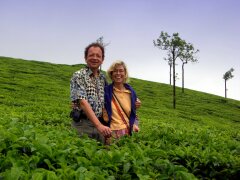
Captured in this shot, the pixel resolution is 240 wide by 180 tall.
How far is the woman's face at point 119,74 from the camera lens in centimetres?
643

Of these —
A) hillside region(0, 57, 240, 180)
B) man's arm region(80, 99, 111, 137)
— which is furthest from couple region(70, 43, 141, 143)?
hillside region(0, 57, 240, 180)

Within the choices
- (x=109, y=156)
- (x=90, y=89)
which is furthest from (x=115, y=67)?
(x=109, y=156)

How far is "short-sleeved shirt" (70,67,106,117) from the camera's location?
20.4ft

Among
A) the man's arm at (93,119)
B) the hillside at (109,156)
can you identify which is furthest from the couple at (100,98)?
the hillside at (109,156)

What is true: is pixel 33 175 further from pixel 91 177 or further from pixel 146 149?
pixel 146 149

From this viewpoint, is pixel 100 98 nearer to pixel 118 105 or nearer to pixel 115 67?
pixel 118 105

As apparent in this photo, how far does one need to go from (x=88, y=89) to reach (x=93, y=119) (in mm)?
631

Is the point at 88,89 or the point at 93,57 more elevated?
the point at 93,57

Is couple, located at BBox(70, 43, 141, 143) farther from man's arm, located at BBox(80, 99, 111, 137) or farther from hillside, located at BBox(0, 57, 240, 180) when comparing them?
hillside, located at BBox(0, 57, 240, 180)

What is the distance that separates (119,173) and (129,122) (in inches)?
105

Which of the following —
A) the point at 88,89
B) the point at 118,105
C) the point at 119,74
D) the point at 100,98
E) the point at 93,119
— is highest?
the point at 119,74

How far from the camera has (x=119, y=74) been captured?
21.1 ft

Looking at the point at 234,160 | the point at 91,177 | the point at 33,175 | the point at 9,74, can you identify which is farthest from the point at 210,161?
the point at 9,74

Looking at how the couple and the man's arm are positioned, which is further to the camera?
the couple
